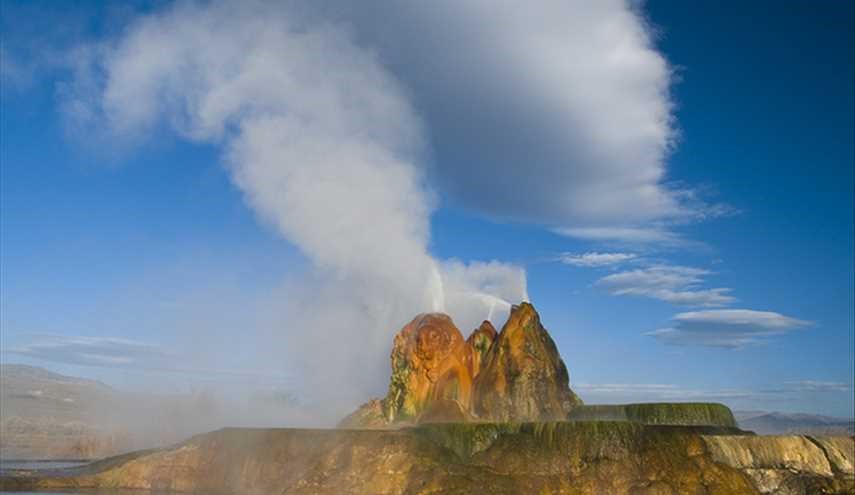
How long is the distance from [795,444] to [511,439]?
1889cm

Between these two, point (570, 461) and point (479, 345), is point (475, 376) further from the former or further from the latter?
point (570, 461)

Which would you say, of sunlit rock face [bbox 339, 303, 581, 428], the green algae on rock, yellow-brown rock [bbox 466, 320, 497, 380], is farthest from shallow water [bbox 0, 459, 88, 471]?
the green algae on rock

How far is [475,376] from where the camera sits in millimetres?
62562

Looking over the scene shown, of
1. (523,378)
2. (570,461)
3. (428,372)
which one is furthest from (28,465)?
(570,461)

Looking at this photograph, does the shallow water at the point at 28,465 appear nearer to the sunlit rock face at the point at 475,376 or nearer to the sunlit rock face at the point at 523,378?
the sunlit rock face at the point at 475,376

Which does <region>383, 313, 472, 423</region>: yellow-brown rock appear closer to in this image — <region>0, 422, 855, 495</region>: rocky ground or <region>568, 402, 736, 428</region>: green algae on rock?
<region>0, 422, 855, 495</region>: rocky ground

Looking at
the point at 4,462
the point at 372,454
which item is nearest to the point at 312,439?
the point at 372,454

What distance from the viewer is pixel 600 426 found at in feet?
147

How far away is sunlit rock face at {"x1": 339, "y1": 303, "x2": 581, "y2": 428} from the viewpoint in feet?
194

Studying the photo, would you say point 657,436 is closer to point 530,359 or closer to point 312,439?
point 530,359

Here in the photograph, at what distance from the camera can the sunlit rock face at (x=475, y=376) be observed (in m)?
59.2

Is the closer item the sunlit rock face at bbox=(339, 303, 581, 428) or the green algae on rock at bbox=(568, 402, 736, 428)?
the green algae on rock at bbox=(568, 402, 736, 428)

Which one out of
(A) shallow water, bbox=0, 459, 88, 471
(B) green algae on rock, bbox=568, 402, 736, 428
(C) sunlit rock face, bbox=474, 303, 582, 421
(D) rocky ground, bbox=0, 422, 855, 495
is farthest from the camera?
(A) shallow water, bbox=0, 459, 88, 471

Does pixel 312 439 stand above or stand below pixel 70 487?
above
